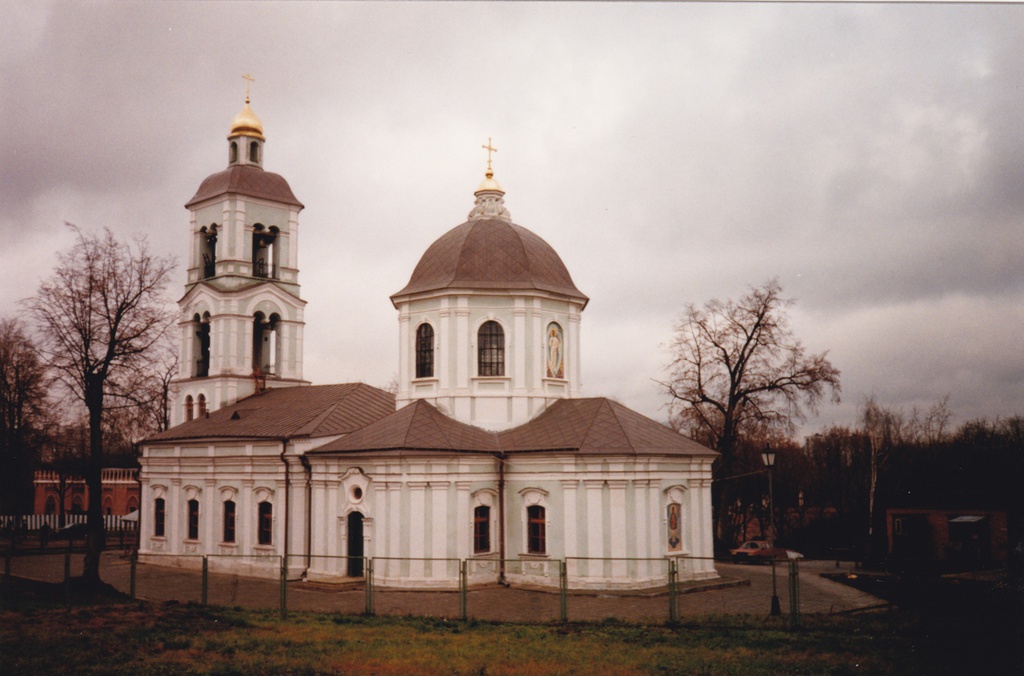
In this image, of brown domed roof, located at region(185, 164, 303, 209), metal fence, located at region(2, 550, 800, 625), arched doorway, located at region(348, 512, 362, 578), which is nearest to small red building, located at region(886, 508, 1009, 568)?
metal fence, located at region(2, 550, 800, 625)

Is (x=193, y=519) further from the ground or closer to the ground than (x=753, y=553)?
further from the ground

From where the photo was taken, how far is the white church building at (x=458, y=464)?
80.2 feet

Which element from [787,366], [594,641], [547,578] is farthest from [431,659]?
[787,366]

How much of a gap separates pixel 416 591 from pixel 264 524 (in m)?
8.07

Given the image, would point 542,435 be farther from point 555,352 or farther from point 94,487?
point 94,487

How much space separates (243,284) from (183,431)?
6.27 meters

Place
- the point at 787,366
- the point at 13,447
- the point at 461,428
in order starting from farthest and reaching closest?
1. the point at 787,366
2. the point at 13,447
3. the point at 461,428

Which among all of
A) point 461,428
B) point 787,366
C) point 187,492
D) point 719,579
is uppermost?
point 787,366

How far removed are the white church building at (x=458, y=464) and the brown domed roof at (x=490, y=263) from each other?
6 centimetres

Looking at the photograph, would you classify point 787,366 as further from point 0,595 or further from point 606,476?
point 0,595

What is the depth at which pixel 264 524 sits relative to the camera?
2938 cm

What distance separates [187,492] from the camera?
32031 mm

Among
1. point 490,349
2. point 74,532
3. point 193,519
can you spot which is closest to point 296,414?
point 193,519

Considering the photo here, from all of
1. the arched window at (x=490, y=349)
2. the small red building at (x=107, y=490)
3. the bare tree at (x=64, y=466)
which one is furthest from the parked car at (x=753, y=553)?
the small red building at (x=107, y=490)
